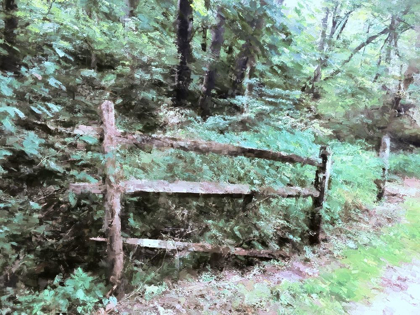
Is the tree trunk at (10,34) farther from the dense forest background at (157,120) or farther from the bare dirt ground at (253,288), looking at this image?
the bare dirt ground at (253,288)

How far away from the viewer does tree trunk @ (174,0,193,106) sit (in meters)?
8.12

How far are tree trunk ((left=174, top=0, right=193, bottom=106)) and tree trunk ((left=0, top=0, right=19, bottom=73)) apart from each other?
184 inches

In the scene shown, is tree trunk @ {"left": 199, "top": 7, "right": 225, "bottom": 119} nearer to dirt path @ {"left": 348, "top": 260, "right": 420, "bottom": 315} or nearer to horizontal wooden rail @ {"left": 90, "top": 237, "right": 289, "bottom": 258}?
horizontal wooden rail @ {"left": 90, "top": 237, "right": 289, "bottom": 258}

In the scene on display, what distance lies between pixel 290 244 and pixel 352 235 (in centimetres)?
174

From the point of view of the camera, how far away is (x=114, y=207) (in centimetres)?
330

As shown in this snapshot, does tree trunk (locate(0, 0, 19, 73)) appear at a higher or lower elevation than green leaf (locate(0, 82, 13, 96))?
higher

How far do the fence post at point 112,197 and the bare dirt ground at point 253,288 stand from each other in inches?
14.7

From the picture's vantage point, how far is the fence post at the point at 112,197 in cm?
319

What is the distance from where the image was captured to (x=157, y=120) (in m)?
6.75

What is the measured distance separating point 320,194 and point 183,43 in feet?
17.7

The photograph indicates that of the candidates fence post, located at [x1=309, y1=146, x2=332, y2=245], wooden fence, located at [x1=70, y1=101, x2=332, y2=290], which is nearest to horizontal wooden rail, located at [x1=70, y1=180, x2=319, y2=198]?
wooden fence, located at [x1=70, y1=101, x2=332, y2=290]

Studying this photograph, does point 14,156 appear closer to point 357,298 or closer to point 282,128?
point 357,298

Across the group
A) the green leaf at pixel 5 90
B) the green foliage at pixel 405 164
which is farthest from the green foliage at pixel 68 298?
the green foliage at pixel 405 164

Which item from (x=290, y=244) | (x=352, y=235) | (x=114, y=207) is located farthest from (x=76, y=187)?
(x=352, y=235)
